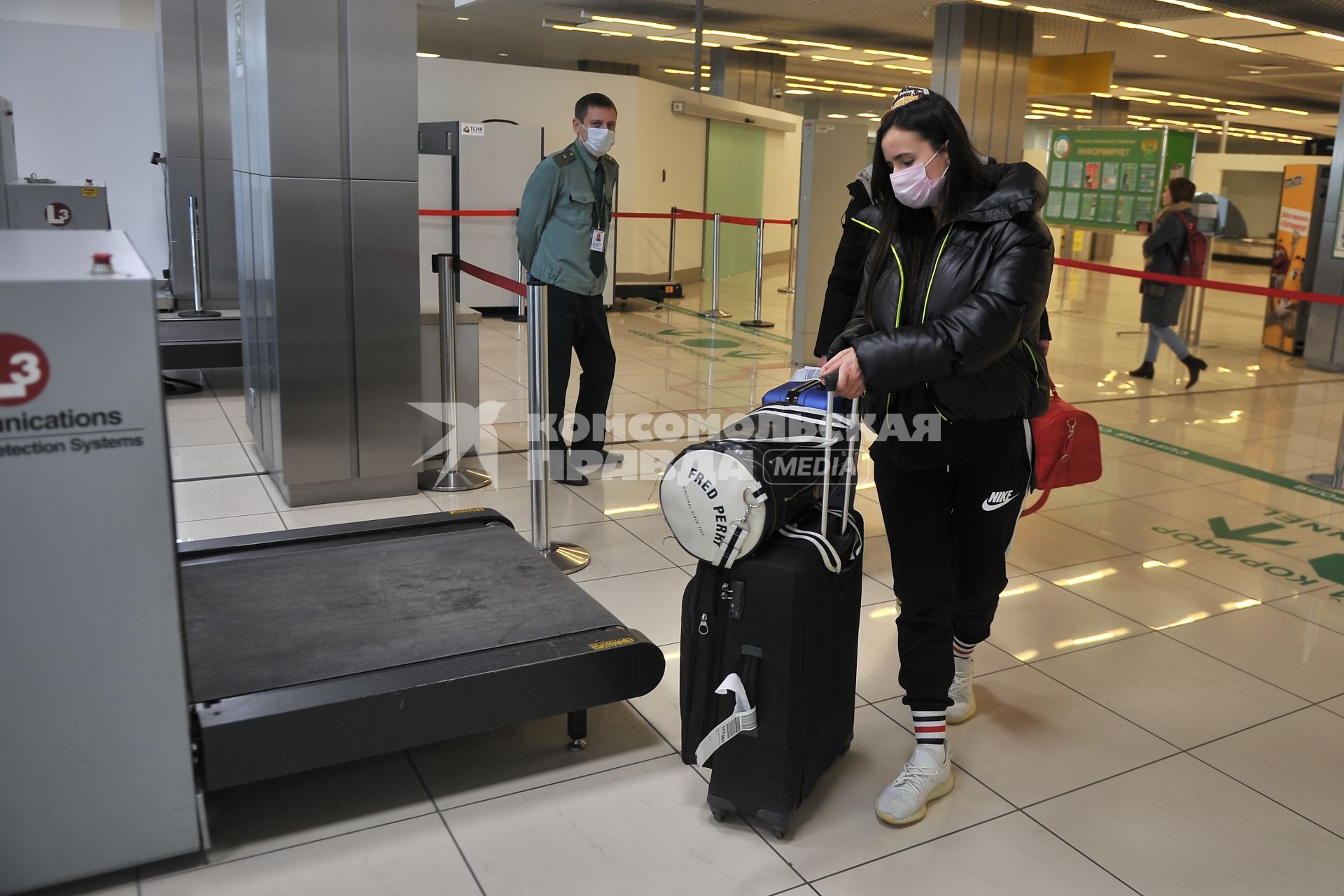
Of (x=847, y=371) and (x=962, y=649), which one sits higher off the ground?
(x=847, y=371)

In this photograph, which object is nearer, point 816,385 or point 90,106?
point 816,385

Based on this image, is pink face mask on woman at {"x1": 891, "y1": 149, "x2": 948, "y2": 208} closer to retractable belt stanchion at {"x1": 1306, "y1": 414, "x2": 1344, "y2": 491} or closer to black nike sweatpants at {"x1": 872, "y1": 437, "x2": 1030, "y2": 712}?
black nike sweatpants at {"x1": 872, "y1": 437, "x2": 1030, "y2": 712}

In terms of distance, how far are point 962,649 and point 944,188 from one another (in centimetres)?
121

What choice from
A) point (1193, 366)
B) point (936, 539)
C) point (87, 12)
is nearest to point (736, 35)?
point (1193, 366)

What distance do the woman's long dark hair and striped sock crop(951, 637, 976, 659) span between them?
2.95ft

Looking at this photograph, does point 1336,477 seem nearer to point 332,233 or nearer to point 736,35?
point 332,233

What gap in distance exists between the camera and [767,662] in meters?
2.19

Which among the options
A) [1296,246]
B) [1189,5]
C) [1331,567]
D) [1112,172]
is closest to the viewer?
[1331,567]

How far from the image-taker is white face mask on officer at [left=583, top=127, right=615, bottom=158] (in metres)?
4.48

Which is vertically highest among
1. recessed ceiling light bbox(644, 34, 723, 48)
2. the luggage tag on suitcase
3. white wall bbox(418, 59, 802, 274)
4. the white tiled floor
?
recessed ceiling light bbox(644, 34, 723, 48)

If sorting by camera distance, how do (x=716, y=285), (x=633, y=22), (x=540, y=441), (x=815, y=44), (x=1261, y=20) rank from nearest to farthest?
1. (x=540, y=441)
2. (x=1261, y=20)
3. (x=633, y=22)
4. (x=716, y=285)
5. (x=815, y=44)

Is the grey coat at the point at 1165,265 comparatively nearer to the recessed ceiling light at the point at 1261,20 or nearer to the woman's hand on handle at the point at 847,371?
the recessed ceiling light at the point at 1261,20

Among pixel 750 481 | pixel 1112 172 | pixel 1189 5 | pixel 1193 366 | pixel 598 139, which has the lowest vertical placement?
pixel 1193 366

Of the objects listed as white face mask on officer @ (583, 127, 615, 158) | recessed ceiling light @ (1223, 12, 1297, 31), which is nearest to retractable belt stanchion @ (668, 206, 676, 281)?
recessed ceiling light @ (1223, 12, 1297, 31)
